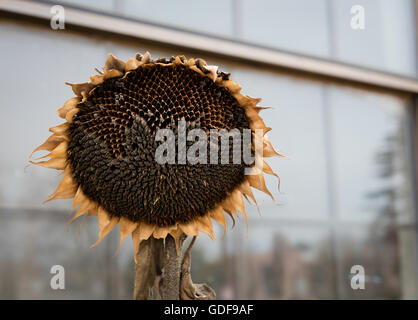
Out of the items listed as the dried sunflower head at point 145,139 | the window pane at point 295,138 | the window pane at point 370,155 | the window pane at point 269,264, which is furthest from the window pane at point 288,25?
the dried sunflower head at point 145,139

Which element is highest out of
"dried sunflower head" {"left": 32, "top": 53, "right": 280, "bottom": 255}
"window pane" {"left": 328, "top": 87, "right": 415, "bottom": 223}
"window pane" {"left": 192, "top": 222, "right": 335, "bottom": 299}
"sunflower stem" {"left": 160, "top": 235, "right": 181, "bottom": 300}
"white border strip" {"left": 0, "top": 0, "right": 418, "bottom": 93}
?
"white border strip" {"left": 0, "top": 0, "right": 418, "bottom": 93}

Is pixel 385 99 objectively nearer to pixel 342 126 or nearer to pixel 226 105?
pixel 342 126

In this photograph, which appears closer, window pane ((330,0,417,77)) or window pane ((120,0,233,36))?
window pane ((120,0,233,36))

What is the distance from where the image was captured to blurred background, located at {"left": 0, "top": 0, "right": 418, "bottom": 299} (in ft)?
6.15

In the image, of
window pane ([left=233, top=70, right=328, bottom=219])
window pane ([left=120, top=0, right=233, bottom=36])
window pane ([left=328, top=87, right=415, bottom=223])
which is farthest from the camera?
window pane ([left=328, top=87, right=415, bottom=223])

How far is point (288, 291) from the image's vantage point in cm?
239

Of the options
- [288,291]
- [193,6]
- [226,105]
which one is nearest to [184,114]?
[226,105]

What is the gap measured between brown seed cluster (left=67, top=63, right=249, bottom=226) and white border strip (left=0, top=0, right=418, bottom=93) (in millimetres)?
1636

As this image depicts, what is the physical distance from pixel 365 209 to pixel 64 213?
1.86 m

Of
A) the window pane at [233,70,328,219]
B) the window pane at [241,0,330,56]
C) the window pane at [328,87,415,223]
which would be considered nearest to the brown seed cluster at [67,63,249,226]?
the window pane at [233,70,328,219]

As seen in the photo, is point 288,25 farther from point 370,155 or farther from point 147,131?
point 147,131

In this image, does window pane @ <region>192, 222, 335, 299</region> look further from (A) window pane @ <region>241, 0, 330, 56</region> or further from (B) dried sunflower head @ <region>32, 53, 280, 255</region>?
(B) dried sunflower head @ <region>32, 53, 280, 255</region>

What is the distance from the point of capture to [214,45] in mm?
2223
